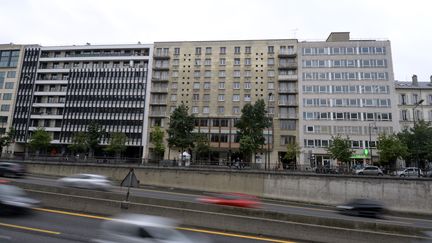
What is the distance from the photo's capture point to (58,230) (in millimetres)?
10133

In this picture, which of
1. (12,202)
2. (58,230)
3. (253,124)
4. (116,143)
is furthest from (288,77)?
(58,230)

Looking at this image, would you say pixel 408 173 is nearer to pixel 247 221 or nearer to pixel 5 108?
pixel 247 221

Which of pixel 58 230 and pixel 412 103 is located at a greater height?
pixel 412 103

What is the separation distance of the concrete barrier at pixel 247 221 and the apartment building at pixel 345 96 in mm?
55459

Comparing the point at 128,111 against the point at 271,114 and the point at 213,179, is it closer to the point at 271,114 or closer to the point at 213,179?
the point at 271,114

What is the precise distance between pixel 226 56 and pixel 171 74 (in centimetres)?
1499

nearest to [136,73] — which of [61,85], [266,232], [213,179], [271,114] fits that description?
[61,85]

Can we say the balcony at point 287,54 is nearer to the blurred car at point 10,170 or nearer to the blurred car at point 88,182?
the blurred car at point 88,182

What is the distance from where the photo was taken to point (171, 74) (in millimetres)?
74875

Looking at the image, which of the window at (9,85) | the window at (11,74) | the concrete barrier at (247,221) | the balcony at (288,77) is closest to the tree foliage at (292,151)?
the balcony at (288,77)

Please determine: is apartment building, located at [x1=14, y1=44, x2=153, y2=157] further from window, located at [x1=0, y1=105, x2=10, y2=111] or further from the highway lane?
the highway lane

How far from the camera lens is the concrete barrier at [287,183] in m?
29.9

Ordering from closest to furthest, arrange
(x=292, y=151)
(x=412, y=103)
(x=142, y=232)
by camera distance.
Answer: (x=142, y=232) → (x=292, y=151) → (x=412, y=103)

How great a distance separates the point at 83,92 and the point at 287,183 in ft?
208
